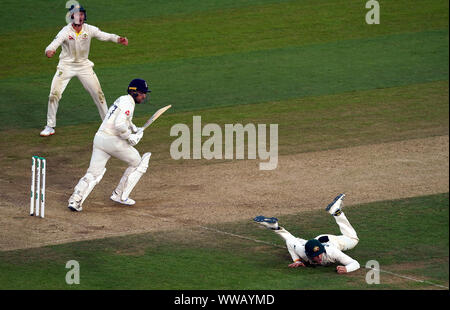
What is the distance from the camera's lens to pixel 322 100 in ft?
55.0

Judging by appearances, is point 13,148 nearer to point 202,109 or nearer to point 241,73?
point 202,109

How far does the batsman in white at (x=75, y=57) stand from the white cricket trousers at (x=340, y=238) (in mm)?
6035

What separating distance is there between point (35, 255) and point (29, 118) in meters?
6.68

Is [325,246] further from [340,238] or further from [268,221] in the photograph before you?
[268,221]

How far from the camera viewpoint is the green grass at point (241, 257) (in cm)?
922

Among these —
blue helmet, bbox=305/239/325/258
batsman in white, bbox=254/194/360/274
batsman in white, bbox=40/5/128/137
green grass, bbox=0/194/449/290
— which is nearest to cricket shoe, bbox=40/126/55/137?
batsman in white, bbox=40/5/128/137

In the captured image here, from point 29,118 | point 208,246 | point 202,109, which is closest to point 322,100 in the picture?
point 202,109

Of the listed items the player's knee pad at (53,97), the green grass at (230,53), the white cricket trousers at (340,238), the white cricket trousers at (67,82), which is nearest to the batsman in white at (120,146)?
the white cricket trousers at (340,238)

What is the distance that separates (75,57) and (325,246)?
23.3 ft

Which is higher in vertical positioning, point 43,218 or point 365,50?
point 365,50

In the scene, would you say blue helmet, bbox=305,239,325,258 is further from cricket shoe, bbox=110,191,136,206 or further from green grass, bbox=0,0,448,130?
green grass, bbox=0,0,448,130

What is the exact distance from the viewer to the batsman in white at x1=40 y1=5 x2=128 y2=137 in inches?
575

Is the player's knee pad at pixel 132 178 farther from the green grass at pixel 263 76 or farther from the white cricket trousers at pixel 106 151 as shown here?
the green grass at pixel 263 76

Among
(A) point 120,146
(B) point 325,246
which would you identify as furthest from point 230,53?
(B) point 325,246
